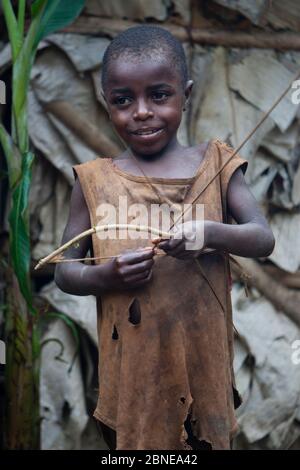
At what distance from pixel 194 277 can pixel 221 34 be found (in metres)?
→ 1.86

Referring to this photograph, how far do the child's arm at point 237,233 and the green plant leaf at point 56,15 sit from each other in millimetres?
1126

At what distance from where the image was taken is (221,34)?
3420mm

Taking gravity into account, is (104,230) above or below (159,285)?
above

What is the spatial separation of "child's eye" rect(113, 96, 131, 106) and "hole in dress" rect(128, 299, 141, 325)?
16.8 inches

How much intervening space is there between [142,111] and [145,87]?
5 cm

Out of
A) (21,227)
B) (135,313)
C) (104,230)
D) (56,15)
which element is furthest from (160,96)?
(56,15)

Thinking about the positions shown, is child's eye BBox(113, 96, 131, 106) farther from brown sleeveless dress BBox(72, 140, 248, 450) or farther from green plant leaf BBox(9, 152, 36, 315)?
green plant leaf BBox(9, 152, 36, 315)

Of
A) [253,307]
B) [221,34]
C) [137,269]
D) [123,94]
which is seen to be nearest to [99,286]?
[137,269]

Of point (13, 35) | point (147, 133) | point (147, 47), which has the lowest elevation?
point (147, 133)

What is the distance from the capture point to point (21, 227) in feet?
8.59

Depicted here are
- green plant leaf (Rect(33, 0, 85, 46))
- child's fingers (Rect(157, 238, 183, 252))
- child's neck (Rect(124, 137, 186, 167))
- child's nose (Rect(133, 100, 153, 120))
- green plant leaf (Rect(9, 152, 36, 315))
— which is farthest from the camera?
green plant leaf (Rect(33, 0, 85, 46))

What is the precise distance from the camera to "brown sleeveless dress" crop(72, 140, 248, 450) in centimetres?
179

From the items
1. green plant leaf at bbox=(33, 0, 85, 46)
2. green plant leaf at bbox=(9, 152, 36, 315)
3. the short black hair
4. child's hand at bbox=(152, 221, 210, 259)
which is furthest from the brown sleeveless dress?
green plant leaf at bbox=(33, 0, 85, 46)

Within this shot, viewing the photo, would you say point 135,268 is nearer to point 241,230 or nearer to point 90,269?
point 90,269
